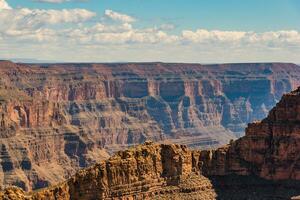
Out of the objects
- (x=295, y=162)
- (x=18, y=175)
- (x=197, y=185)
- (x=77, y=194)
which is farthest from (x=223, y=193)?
(x=18, y=175)

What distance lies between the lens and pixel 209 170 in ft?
314

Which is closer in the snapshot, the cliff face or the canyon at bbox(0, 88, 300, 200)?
the canyon at bbox(0, 88, 300, 200)

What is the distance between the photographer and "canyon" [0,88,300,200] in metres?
83.5

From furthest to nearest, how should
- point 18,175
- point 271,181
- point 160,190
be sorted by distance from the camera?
point 18,175 < point 271,181 < point 160,190

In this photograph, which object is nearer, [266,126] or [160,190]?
[160,190]

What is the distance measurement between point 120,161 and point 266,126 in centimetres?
2232

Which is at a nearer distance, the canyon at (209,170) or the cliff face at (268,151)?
the canyon at (209,170)

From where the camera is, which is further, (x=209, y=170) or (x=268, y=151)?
(x=268, y=151)

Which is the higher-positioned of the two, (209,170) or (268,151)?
(268,151)

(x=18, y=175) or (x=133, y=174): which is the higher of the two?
(x=133, y=174)

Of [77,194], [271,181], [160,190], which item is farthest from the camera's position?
[271,181]

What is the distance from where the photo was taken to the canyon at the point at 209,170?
83.5 m

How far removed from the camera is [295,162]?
97625 mm

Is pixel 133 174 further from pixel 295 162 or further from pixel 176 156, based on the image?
pixel 295 162
